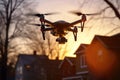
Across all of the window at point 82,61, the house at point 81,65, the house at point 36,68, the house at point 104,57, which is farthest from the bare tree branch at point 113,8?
the house at point 36,68

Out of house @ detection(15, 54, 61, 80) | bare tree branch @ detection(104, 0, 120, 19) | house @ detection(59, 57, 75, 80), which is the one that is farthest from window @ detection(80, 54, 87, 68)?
bare tree branch @ detection(104, 0, 120, 19)

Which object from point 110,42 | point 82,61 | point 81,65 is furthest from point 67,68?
point 110,42

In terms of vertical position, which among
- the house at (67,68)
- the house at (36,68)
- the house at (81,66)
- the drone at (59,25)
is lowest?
the house at (36,68)

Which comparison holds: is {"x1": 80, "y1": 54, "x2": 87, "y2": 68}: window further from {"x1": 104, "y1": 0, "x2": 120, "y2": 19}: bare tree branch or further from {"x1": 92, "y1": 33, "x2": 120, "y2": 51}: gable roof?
{"x1": 104, "y1": 0, "x2": 120, "y2": 19}: bare tree branch

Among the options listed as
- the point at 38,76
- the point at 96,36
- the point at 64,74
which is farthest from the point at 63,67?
the point at 38,76

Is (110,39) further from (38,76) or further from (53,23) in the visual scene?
(38,76)

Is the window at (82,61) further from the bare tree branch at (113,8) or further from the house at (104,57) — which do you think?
the bare tree branch at (113,8)

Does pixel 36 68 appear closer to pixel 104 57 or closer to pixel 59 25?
pixel 104 57
